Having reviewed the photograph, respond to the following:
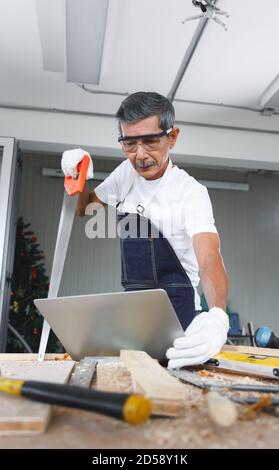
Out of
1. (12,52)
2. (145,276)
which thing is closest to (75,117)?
(12,52)

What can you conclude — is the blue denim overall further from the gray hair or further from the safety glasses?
the gray hair

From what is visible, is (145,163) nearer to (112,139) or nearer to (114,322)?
(114,322)

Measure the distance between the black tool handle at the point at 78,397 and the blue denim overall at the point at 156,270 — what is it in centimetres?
106

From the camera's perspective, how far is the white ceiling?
8.64 feet

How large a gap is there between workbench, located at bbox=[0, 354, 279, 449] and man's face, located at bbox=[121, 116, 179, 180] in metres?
1.18

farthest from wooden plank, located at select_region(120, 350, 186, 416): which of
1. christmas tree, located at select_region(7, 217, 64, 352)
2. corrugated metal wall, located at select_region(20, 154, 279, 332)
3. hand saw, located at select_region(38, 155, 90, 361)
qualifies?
corrugated metal wall, located at select_region(20, 154, 279, 332)

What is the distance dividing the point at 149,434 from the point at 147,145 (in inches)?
49.2

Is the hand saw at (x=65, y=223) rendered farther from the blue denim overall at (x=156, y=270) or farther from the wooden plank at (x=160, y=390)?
the wooden plank at (x=160, y=390)

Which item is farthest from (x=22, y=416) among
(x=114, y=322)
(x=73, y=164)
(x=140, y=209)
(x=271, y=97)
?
(x=271, y=97)

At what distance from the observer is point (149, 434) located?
0.45 metres

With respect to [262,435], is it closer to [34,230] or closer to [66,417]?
[66,417]

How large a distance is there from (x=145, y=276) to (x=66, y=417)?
3.68ft

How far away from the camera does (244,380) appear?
87 centimetres

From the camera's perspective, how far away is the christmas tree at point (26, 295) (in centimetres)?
478
